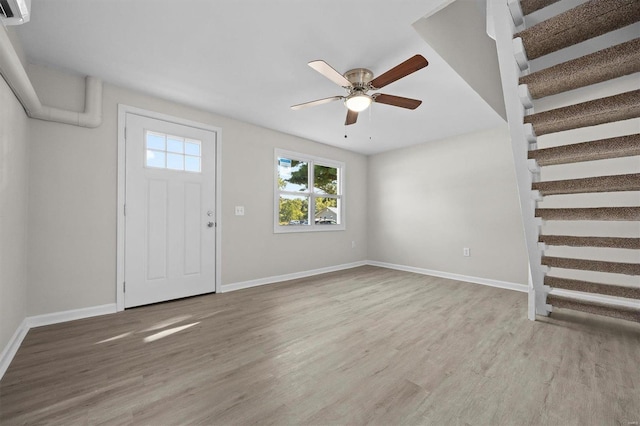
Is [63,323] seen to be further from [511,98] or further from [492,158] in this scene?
[492,158]

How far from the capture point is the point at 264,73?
2.60 m

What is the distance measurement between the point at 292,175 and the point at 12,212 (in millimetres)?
3207

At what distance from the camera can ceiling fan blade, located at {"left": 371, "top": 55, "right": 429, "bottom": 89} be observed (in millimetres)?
1930

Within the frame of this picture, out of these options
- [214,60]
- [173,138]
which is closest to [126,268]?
[173,138]

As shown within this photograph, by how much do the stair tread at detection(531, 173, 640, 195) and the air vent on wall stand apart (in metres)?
3.24

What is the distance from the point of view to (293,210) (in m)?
4.58

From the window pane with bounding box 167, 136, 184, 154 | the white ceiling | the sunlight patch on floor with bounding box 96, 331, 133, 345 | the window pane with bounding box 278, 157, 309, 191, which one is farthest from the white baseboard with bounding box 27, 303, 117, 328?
the window pane with bounding box 278, 157, 309, 191

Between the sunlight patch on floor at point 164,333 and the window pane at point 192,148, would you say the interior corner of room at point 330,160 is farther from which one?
the sunlight patch on floor at point 164,333

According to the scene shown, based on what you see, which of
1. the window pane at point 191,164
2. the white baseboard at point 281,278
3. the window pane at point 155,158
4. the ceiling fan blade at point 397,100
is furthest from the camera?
the white baseboard at point 281,278

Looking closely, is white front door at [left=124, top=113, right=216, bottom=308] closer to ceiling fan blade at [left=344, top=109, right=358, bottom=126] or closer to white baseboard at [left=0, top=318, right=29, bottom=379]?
white baseboard at [left=0, top=318, right=29, bottom=379]

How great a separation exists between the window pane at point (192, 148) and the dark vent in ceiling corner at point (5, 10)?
6.57 feet

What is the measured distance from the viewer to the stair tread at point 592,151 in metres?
1.57

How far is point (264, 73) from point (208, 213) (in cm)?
187

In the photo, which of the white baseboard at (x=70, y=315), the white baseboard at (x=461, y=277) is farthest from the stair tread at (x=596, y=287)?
the white baseboard at (x=70, y=315)
